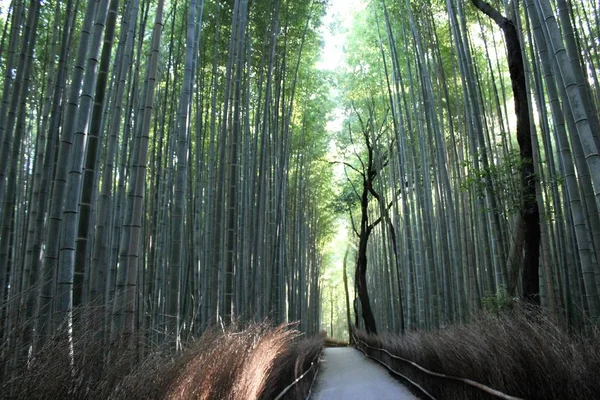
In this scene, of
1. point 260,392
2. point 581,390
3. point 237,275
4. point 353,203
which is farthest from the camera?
point 353,203

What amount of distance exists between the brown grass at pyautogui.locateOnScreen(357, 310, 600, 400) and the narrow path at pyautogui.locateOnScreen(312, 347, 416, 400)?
936 mm

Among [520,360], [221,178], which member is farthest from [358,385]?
[520,360]

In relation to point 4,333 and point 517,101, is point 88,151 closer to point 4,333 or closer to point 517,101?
point 4,333

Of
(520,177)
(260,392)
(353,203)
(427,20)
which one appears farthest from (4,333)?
(353,203)

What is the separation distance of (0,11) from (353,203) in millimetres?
9603

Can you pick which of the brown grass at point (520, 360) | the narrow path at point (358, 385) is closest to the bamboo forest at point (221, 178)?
the brown grass at point (520, 360)

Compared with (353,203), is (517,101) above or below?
below

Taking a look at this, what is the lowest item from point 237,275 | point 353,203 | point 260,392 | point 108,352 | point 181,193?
point 260,392

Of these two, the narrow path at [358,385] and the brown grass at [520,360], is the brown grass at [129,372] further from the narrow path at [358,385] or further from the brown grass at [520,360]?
the narrow path at [358,385]

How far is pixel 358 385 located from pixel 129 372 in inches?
179

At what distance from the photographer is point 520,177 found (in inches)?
166

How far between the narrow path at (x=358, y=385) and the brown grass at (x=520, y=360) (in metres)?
0.94

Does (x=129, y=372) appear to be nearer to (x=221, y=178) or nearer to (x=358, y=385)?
(x=221, y=178)

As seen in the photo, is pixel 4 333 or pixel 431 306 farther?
pixel 431 306
